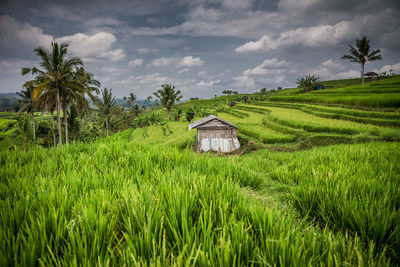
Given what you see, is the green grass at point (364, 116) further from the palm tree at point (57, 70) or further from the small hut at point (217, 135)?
the palm tree at point (57, 70)

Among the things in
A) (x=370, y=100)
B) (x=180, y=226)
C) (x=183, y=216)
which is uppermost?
(x=370, y=100)

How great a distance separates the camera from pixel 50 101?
1770 cm

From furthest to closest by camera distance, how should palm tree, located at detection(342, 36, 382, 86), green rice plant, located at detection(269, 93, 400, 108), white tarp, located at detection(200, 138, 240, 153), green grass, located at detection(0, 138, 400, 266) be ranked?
1. palm tree, located at detection(342, 36, 382, 86)
2. white tarp, located at detection(200, 138, 240, 153)
3. green rice plant, located at detection(269, 93, 400, 108)
4. green grass, located at detection(0, 138, 400, 266)

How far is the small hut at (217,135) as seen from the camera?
56.3 feet

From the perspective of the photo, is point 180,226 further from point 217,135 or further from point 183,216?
point 217,135

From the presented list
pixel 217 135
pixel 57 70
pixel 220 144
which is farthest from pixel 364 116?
pixel 57 70

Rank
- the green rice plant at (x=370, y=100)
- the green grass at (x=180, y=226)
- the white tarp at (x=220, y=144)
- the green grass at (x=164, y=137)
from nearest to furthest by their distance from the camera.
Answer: the green grass at (x=180, y=226), the green rice plant at (x=370, y=100), the green grass at (x=164, y=137), the white tarp at (x=220, y=144)

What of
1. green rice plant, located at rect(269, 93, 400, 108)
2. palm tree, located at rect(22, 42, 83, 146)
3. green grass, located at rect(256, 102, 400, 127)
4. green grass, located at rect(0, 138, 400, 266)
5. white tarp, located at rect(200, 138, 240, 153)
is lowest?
white tarp, located at rect(200, 138, 240, 153)

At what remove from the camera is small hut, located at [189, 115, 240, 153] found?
17156 millimetres

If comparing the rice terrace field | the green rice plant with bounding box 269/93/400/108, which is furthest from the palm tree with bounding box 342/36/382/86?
the rice terrace field

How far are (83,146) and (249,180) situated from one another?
2.58 m

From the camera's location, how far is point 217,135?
683 inches

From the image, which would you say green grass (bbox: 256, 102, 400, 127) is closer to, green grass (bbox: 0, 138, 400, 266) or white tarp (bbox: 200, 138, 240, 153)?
white tarp (bbox: 200, 138, 240, 153)

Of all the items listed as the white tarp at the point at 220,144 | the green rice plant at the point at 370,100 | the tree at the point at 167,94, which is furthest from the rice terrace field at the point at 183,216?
the tree at the point at 167,94
